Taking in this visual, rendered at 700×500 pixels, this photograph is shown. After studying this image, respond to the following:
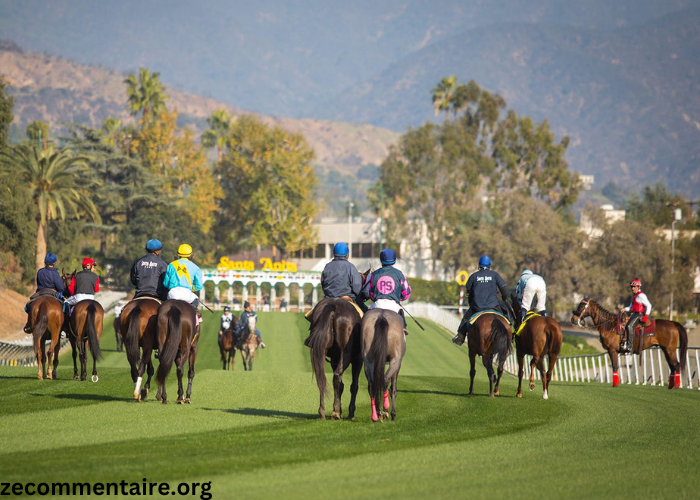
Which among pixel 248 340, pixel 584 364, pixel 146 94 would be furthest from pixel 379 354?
pixel 146 94

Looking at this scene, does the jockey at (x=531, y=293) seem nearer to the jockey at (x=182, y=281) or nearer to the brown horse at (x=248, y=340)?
the jockey at (x=182, y=281)

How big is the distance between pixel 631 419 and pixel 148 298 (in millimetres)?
7243

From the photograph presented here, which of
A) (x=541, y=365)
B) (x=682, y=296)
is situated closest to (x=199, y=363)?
(x=541, y=365)

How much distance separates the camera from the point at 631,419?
43.2 ft

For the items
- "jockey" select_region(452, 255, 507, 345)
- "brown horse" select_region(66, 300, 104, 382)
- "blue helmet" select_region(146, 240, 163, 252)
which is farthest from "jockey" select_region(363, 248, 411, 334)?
"brown horse" select_region(66, 300, 104, 382)

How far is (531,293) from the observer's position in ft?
58.4

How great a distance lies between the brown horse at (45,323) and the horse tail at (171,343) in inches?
196

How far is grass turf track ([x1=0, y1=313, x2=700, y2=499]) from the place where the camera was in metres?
8.13

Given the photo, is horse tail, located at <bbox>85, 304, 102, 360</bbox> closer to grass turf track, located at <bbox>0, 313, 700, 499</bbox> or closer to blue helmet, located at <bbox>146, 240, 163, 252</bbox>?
grass turf track, located at <bbox>0, 313, 700, 499</bbox>

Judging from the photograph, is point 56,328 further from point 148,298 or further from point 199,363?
point 199,363

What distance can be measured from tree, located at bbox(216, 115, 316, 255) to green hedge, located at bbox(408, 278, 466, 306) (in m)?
14.3

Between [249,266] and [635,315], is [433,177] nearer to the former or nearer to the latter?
[249,266]

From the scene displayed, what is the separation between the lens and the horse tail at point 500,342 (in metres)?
16.2

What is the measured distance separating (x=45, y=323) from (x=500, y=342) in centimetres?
846
